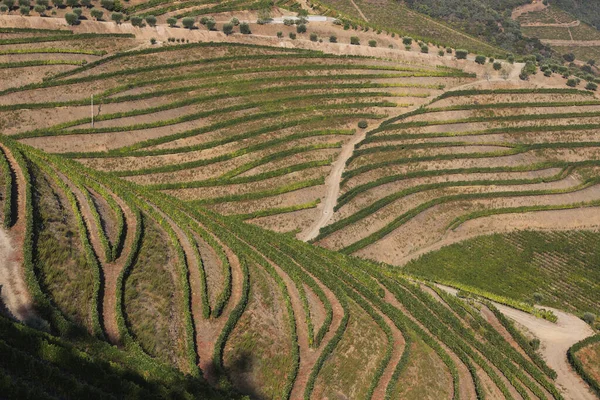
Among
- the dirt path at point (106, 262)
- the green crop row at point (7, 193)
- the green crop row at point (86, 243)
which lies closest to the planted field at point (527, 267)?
the dirt path at point (106, 262)

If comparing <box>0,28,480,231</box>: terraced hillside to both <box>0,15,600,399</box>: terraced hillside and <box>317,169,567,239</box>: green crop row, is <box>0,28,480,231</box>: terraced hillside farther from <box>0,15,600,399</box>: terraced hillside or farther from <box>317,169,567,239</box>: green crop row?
<box>317,169,567,239</box>: green crop row

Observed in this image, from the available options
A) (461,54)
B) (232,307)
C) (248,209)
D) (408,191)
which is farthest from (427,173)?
(232,307)

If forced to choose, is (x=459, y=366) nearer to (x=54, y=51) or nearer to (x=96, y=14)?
(x=54, y=51)

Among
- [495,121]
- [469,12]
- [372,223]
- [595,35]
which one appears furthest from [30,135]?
[595,35]

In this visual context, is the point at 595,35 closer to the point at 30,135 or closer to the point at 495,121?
the point at 495,121

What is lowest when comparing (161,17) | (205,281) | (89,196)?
(205,281)

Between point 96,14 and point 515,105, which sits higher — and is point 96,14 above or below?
above

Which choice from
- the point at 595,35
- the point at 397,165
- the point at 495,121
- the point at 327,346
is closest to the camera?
the point at 327,346
